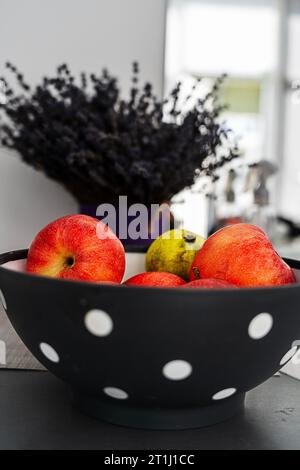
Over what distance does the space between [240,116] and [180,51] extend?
1.16m

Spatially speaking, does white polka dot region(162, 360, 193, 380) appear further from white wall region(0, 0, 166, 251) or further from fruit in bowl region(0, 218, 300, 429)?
white wall region(0, 0, 166, 251)

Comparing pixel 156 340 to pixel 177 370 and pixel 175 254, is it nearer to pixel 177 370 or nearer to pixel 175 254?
pixel 177 370

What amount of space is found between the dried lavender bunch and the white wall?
0.48 ft

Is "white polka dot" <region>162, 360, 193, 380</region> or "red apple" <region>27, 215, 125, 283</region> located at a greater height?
"red apple" <region>27, 215, 125, 283</region>

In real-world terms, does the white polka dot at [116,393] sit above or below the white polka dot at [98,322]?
below

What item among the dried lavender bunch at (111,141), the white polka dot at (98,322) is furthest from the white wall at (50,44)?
the white polka dot at (98,322)

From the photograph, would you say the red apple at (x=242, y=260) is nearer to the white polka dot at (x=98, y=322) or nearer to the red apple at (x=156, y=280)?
the red apple at (x=156, y=280)

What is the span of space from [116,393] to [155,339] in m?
0.07

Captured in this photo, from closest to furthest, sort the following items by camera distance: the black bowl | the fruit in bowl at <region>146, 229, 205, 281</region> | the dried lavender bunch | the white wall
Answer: the black bowl, the fruit in bowl at <region>146, 229, 205, 281</region>, the dried lavender bunch, the white wall

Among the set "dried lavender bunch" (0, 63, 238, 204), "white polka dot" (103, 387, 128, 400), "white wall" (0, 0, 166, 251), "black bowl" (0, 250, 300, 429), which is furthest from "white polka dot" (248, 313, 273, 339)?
"white wall" (0, 0, 166, 251)

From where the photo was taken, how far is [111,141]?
97cm

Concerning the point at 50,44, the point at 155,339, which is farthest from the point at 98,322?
the point at 50,44

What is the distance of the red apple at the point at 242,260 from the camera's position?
19.1 inches

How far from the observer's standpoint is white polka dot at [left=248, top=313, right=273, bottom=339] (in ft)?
1.32
